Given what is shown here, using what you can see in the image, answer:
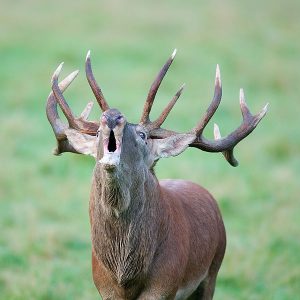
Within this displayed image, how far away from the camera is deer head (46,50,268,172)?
639 cm

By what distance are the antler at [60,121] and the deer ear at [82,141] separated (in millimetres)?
156

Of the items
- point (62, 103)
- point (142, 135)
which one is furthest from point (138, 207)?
point (62, 103)

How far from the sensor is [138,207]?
23.2 ft

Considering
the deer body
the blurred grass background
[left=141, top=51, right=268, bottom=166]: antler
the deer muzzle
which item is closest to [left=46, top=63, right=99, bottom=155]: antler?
[left=141, top=51, right=268, bottom=166]: antler

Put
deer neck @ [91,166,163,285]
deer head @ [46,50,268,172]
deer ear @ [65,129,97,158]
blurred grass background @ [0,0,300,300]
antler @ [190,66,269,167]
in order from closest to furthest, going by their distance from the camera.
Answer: deer head @ [46,50,268,172], deer neck @ [91,166,163,285], deer ear @ [65,129,97,158], antler @ [190,66,269,167], blurred grass background @ [0,0,300,300]

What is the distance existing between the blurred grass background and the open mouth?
2.87 meters

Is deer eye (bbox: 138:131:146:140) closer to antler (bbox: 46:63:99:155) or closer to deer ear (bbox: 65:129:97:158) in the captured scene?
deer ear (bbox: 65:129:97:158)

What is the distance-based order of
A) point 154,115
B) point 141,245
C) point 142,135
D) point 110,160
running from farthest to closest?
1. point 154,115
2. point 141,245
3. point 142,135
4. point 110,160

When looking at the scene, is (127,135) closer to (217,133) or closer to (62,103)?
(62,103)

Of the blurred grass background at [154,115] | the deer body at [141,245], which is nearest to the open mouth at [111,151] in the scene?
the deer body at [141,245]

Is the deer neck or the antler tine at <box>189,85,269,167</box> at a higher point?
the antler tine at <box>189,85,269,167</box>

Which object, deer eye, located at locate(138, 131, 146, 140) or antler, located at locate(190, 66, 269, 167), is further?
antler, located at locate(190, 66, 269, 167)

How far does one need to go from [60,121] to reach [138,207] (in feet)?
3.69

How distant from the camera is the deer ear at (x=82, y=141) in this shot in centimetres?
708
